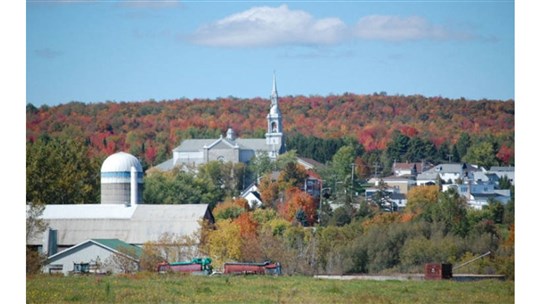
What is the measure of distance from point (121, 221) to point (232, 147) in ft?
165

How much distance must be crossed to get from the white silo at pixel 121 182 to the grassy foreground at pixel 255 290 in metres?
17.2

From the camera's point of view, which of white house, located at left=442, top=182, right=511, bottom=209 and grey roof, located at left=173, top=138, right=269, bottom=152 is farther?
grey roof, located at left=173, top=138, right=269, bottom=152

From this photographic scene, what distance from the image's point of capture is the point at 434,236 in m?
38.1

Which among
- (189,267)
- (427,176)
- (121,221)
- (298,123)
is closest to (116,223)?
(121,221)

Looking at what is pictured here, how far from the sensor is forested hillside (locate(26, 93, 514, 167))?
60875 millimetres

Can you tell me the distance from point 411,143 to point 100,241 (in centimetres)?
4475

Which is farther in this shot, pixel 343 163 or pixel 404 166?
pixel 404 166

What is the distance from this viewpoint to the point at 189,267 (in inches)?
1288

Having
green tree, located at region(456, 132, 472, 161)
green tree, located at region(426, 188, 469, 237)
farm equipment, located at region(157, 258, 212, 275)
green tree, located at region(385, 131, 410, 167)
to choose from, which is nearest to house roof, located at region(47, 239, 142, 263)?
farm equipment, located at region(157, 258, 212, 275)

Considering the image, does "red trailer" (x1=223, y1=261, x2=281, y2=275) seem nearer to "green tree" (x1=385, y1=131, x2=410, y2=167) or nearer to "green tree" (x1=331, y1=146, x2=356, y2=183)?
"green tree" (x1=331, y1=146, x2=356, y2=183)

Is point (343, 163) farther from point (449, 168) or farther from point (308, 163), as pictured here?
point (308, 163)

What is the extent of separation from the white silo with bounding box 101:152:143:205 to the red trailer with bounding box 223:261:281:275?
490 inches

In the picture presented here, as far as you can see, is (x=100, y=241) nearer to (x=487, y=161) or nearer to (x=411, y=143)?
(x=487, y=161)
